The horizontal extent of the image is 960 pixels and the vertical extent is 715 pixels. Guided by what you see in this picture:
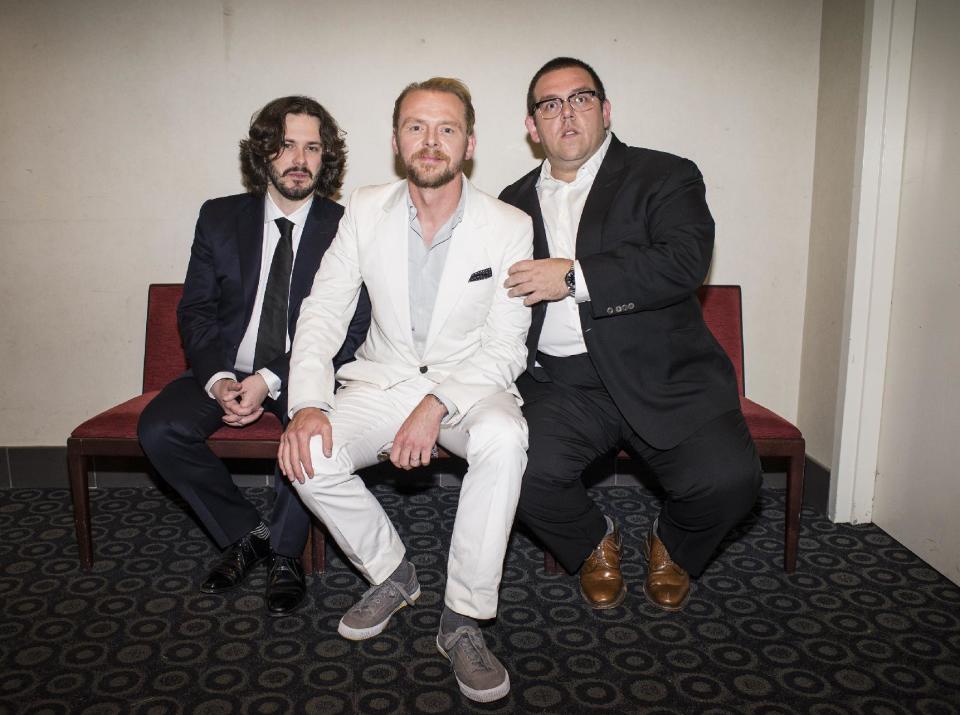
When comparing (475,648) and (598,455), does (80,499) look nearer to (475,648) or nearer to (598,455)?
(475,648)

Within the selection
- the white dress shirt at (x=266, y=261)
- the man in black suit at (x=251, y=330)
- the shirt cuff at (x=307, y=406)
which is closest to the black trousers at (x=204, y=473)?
the man in black suit at (x=251, y=330)

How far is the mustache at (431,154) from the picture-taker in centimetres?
237

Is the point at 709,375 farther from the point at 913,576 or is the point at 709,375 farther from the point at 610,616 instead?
the point at 913,576

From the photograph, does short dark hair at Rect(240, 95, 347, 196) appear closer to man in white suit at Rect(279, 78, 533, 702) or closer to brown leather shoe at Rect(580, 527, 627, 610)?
man in white suit at Rect(279, 78, 533, 702)

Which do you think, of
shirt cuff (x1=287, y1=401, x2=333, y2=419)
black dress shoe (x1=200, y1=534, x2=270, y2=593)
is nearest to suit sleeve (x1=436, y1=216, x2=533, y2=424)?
shirt cuff (x1=287, y1=401, x2=333, y2=419)

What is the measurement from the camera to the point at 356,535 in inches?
86.7

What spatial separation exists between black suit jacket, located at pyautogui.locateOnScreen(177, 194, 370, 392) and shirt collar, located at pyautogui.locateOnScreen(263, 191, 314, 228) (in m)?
0.02

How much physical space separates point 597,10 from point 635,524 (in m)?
2.25

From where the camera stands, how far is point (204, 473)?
100 inches

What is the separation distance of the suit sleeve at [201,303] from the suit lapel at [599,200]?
137 cm

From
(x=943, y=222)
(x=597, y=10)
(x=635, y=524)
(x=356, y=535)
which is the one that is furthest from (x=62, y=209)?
(x=943, y=222)

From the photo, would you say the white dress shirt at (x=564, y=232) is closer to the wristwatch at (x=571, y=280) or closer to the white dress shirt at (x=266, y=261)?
the wristwatch at (x=571, y=280)

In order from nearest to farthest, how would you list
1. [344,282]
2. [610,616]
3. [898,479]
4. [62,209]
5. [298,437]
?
[298,437]
[610,616]
[344,282]
[898,479]
[62,209]

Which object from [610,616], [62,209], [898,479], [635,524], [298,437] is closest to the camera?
[298,437]
